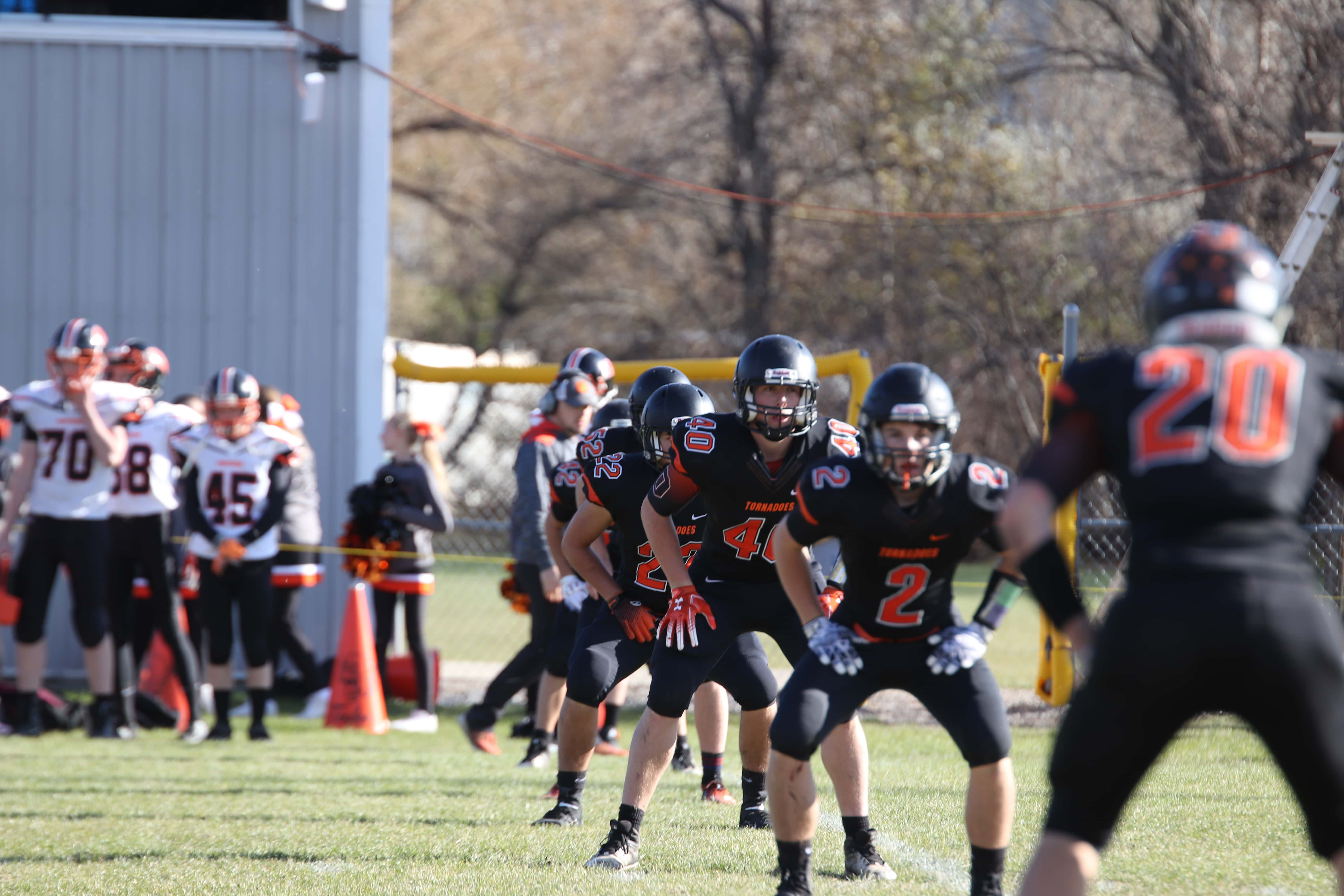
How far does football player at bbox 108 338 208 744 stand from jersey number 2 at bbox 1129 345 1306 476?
284 inches

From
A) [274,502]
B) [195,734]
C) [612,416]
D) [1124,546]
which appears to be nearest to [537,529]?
[612,416]

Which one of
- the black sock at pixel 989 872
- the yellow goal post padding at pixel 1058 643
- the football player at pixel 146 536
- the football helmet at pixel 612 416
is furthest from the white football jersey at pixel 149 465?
the black sock at pixel 989 872

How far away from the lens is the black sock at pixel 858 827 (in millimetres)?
4781

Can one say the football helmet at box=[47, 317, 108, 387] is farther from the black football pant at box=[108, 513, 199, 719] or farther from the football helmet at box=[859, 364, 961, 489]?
the football helmet at box=[859, 364, 961, 489]

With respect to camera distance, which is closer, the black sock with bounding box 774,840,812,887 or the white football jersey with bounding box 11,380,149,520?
the black sock with bounding box 774,840,812,887

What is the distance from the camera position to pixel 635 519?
5.76m

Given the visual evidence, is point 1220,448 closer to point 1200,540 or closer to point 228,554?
point 1200,540

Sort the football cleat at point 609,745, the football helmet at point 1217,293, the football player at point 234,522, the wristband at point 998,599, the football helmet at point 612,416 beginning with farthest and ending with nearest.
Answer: the football player at point 234,522 < the football cleat at point 609,745 < the football helmet at point 612,416 < the wristband at point 998,599 < the football helmet at point 1217,293

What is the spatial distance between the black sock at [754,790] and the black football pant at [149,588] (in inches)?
176

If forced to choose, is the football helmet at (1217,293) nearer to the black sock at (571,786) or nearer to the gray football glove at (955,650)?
the gray football glove at (955,650)

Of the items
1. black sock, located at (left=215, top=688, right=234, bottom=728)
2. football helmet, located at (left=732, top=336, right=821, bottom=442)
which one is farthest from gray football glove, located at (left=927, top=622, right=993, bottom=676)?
black sock, located at (left=215, top=688, right=234, bottom=728)

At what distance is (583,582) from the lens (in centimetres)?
642

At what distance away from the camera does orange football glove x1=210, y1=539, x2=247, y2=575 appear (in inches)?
327

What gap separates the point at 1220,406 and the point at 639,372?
6.97m
